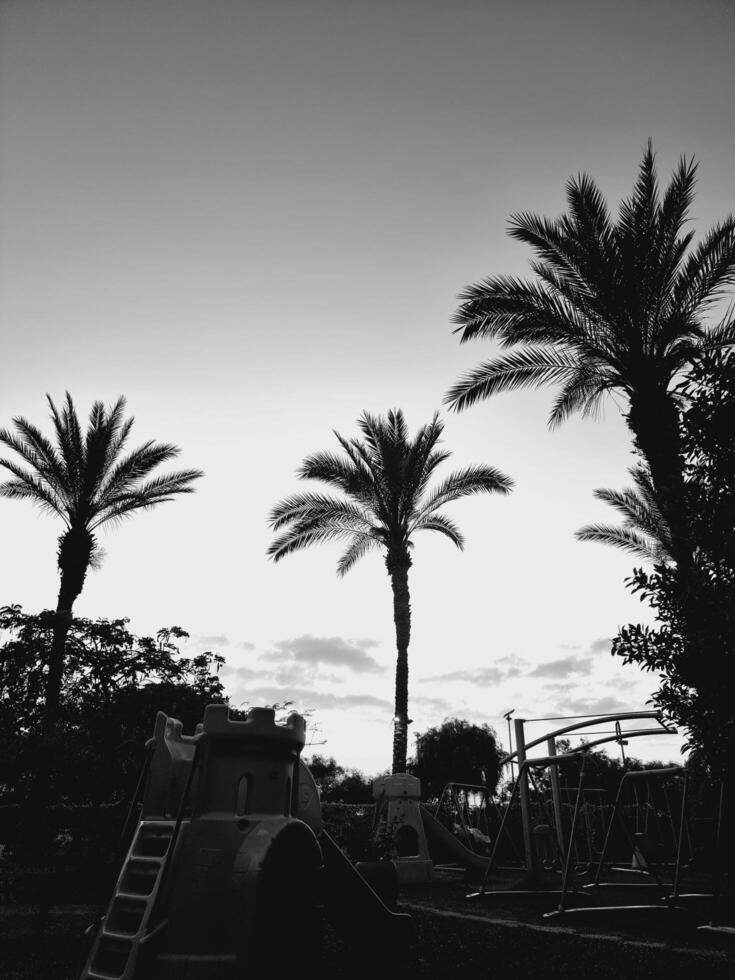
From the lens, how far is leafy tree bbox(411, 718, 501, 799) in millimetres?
35625

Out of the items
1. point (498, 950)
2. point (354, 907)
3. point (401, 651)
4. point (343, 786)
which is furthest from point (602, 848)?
point (343, 786)

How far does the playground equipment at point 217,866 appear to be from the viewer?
3922 mm

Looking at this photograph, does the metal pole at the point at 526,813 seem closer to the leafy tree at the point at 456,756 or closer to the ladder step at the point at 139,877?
A: the ladder step at the point at 139,877

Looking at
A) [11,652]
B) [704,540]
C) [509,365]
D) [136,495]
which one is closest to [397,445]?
[509,365]

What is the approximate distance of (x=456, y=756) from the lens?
36875 mm

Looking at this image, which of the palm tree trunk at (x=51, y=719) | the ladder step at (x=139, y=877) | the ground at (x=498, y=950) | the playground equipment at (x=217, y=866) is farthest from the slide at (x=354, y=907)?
the palm tree trunk at (x=51, y=719)

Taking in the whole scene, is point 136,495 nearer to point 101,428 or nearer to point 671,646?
point 101,428

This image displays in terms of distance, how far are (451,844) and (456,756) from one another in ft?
78.3

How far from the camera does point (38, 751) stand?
26.7ft

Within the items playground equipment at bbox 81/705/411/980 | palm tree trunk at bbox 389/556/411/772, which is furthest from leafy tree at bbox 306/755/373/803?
playground equipment at bbox 81/705/411/980

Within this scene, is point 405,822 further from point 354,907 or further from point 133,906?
point 133,906

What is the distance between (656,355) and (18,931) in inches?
486

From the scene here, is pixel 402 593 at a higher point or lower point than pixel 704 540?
higher

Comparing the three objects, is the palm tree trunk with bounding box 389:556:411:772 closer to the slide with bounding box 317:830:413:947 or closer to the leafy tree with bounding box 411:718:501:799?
the slide with bounding box 317:830:413:947
